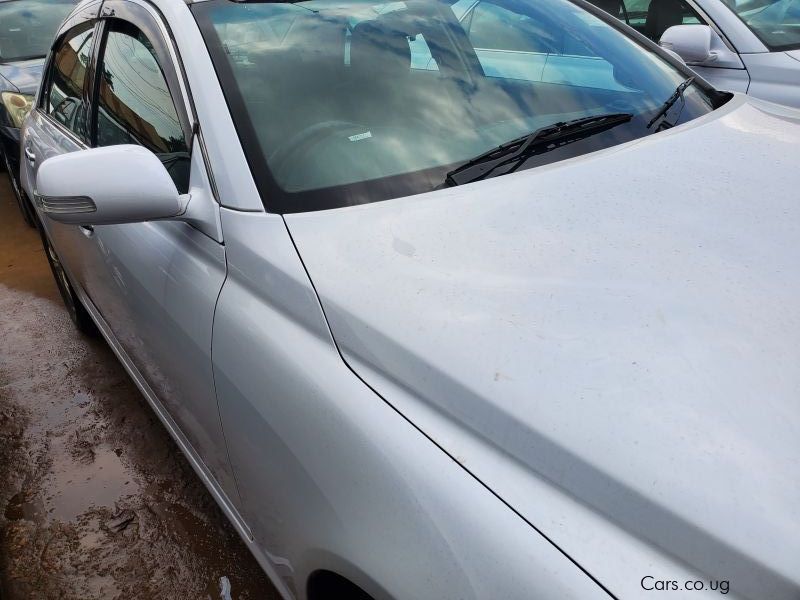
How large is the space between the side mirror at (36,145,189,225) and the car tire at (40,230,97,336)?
6.65ft

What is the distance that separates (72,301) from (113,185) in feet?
7.63

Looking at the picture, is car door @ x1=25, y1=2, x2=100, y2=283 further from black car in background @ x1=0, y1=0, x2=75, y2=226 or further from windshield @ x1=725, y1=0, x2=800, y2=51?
windshield @ x1=725, y1=0, x2=800, y2=51

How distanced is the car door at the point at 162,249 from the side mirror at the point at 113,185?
1.3 inches

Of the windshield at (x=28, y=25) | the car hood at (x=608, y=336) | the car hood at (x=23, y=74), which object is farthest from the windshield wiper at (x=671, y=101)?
the windshield at (x=28, y=25)

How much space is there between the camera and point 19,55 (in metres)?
6.36

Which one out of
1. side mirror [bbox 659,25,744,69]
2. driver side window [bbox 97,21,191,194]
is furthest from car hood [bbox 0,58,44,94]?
side mirror [bbox 659,25,744,69]

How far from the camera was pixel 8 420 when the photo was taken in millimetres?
2992

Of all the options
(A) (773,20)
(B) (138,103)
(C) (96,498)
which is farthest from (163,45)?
(A) (773,20)

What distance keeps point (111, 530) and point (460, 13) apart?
6.71 feet

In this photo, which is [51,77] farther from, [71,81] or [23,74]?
[23,74]

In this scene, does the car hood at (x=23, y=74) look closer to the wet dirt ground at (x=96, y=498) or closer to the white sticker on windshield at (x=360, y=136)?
the wet dirt ground at (x=96, y=498)

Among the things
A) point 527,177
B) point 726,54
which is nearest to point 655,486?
point 527,177

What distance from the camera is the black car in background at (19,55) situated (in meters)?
5.18

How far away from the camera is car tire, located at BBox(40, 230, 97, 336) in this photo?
11.4ft
